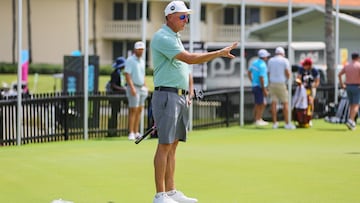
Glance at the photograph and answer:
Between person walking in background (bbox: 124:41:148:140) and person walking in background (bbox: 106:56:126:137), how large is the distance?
4.12ft

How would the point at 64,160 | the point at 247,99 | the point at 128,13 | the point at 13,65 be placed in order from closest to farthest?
1. the point at 64,160
2. the point at 247,99
3. the point at 13,65
4. the point at 128,13

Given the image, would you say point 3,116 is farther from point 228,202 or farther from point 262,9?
point 262,9

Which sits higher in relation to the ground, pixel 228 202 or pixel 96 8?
pixel 96 8

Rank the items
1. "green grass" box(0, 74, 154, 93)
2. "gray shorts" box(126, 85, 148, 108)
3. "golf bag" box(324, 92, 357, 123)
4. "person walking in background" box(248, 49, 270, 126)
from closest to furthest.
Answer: "gray shorts" box(126, 85, 148, 108) → "person walking in background" box(248, 49, 270, 126) → "golf bag" box(324, 92, 357, 123) → "green grass" box(0, 74, 154, 93)

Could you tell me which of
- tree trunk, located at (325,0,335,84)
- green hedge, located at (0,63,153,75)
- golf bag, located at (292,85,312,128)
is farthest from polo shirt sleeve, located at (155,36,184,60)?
green hedge, located at (0,63,153,75)

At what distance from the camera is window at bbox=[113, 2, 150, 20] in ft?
200

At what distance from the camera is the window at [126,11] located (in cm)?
6100

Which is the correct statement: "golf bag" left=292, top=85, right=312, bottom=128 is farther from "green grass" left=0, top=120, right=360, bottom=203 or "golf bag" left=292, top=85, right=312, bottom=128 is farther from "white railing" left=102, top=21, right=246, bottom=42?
"white railing" left=102, top=21, right=246, bottom=42

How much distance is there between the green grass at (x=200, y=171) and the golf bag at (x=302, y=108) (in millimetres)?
3646

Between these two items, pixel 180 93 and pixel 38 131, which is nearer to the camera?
pixel 180 93

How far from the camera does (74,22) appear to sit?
56906 millimetres

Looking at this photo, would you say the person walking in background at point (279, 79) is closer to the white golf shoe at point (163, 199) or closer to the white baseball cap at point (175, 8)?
the white baseball cap at point (175, 8)

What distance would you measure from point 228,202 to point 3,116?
8.39 metres

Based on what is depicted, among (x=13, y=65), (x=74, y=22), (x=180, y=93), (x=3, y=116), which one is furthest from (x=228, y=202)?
(x=74, y=22)
